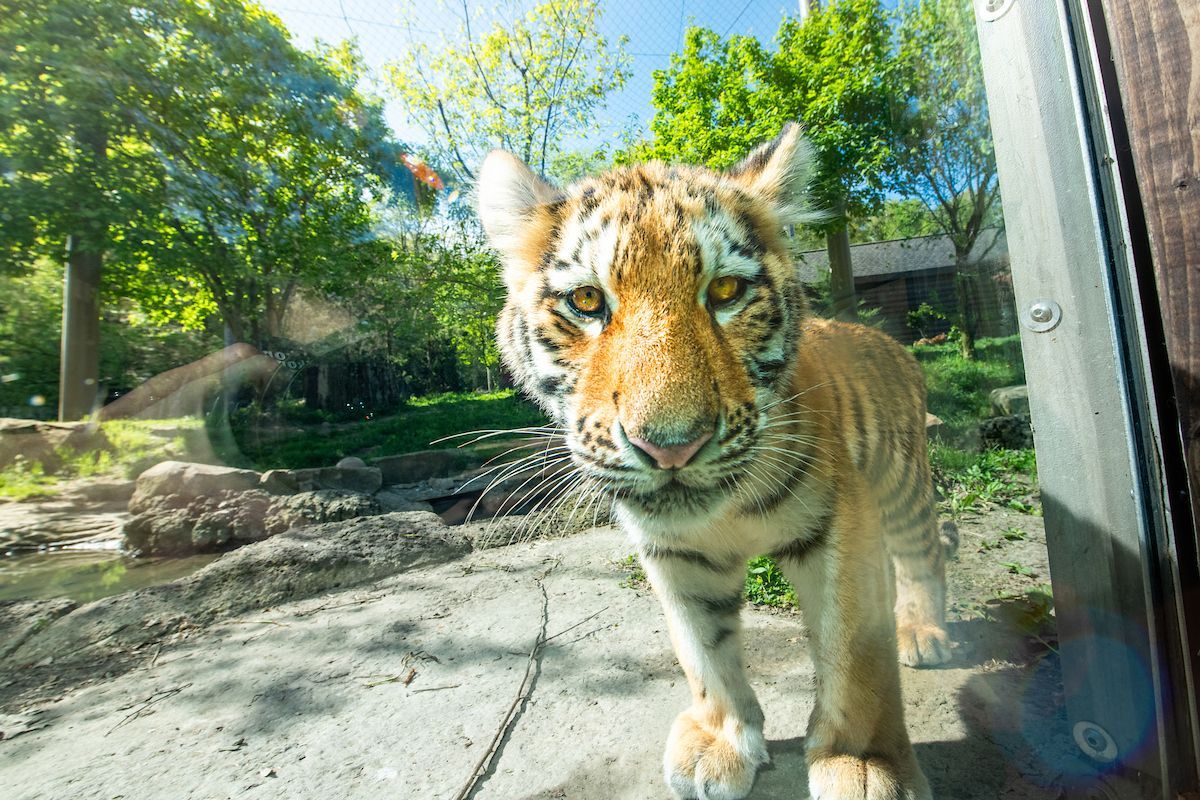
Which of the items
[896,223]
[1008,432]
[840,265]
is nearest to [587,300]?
[840,265]

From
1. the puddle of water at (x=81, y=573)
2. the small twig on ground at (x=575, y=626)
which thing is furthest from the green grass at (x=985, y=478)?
the puddle of water at (x=81, y=573)

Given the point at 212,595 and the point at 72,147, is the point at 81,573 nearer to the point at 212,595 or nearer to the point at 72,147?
the point at 212,595

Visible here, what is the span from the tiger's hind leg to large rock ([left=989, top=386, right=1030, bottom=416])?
549mm

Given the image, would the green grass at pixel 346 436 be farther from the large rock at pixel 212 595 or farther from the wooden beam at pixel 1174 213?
the wooden beam at pixel 1174 213

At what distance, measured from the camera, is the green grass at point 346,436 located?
3.56m

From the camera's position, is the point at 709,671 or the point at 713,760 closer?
the point at 713,760

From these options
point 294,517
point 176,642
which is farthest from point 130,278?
point 176,642

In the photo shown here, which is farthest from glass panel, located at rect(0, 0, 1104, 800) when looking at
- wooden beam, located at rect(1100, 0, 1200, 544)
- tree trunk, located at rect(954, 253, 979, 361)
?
wooden beam, located at rect(1100, 0, 1200, 544)

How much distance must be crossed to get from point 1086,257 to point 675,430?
1.05 metres

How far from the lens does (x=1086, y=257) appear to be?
1.20 meters

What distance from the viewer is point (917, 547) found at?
2117 mm

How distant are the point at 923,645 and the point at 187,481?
14.1 ft

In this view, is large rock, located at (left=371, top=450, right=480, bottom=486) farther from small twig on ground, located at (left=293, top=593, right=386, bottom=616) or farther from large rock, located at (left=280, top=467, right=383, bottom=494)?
small twig on ground, located at (left=293, top=593, right=386, bottom=616)

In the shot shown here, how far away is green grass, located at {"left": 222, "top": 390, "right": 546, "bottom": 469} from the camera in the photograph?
356 cm
